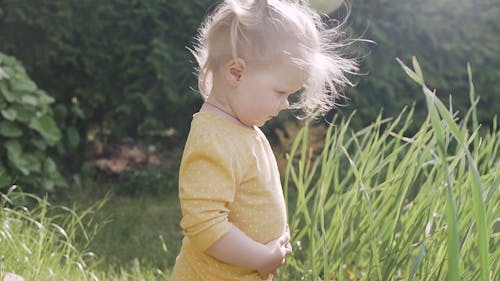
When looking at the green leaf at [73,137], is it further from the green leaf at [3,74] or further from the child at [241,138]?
the child at [241,138]

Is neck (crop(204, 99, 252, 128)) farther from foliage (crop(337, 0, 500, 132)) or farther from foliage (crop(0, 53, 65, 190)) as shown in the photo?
foliage (crop(337, 0, 500, 132))

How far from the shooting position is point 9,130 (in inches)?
165

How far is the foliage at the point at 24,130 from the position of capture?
418 centimetres

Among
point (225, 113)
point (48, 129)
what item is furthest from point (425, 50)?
point (225, 113)

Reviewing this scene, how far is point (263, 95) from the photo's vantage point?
164 centimetres

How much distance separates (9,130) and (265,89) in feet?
9.45

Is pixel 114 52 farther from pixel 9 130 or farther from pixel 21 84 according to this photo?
pixel 9 130

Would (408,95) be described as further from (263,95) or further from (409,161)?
(263,95)

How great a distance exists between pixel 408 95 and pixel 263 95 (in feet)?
12.3

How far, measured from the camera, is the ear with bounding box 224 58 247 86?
161 cm

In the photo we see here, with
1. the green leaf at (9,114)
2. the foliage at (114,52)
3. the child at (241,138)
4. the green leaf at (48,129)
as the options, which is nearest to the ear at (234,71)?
the child at (241,138)

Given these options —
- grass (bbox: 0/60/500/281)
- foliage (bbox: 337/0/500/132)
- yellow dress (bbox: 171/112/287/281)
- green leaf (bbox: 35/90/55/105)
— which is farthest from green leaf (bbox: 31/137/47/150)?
yellow dress (bbox: 171/112/287/281)

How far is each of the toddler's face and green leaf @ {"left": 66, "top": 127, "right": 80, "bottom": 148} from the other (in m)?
3.41

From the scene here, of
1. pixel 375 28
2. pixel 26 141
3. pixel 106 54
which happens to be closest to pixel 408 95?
pixel 375 28
